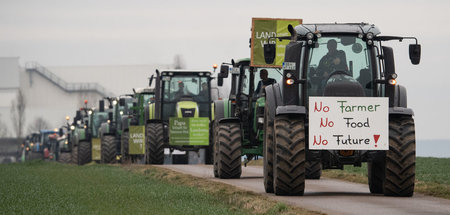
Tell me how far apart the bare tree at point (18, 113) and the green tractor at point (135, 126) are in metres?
72.0

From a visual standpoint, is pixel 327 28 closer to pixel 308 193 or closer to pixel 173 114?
pixel 308 193

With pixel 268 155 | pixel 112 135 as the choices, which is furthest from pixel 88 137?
pixel 268 155

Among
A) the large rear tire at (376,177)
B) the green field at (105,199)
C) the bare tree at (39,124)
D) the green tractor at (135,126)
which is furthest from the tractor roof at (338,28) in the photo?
the bare tree at (39,124)

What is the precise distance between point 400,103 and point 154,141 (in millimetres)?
18498

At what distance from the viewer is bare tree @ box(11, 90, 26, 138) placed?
115m

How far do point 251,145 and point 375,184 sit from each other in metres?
7.35

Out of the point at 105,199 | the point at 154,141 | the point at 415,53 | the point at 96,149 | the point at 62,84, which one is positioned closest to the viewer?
the point at 105,199

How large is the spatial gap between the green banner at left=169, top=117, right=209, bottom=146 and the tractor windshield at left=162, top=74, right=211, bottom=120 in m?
1.92

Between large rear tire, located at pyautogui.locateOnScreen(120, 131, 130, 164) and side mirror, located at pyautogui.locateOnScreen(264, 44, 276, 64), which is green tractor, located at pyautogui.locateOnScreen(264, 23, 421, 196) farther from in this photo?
large rear tire, located at pyautogui.locateOnScreen(120, 131, 130, 164)

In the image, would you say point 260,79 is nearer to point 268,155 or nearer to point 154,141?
point 268,155

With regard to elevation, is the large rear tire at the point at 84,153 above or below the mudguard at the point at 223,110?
below

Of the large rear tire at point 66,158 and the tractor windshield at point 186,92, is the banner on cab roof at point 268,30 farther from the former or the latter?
the large rear tire at point 66,158

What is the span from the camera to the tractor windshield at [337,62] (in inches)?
696

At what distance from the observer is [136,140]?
1580 inches
